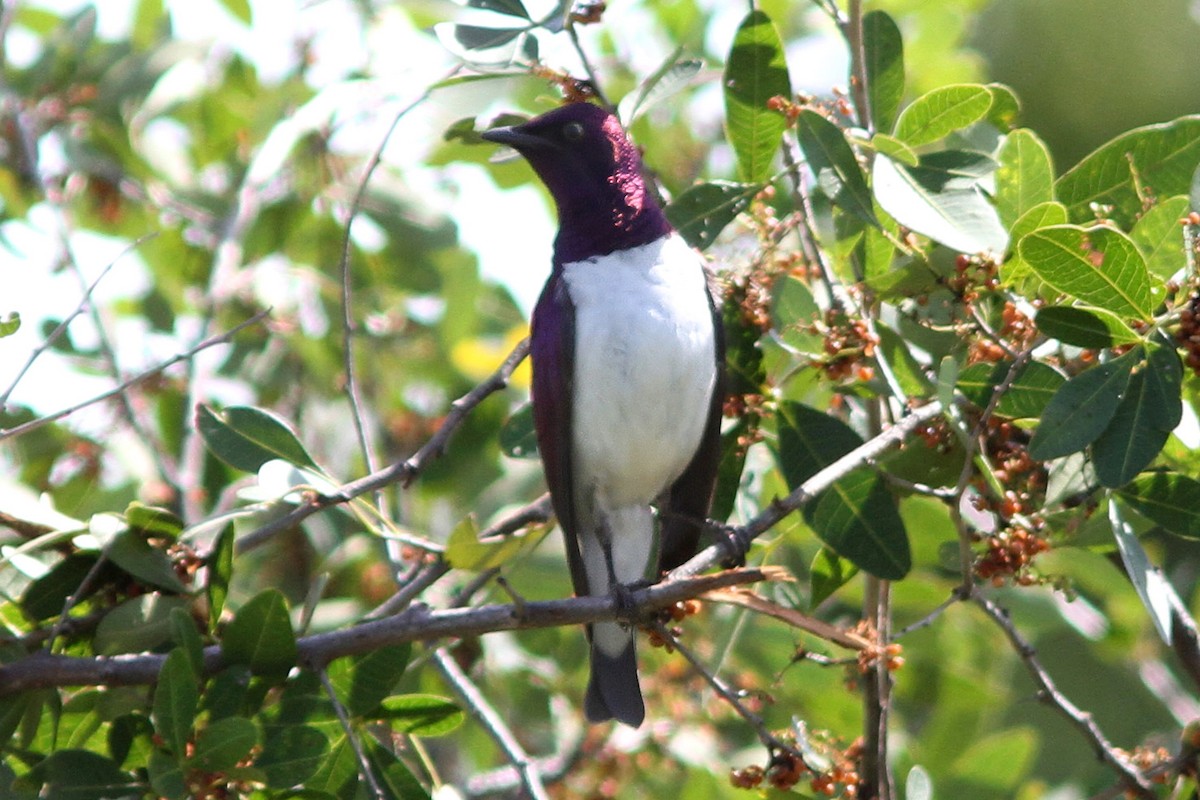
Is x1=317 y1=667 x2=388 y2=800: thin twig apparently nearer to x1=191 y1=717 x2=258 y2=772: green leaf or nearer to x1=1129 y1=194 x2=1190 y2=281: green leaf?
x1=191 y1=717 x2=258 y2=772: green leaf

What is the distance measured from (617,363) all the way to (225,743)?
169 cm

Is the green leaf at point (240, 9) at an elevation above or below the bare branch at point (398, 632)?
above

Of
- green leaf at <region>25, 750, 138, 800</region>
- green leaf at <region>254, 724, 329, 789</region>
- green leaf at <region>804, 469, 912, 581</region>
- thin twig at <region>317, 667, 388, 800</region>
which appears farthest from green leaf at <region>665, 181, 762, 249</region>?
green leaf at <region>25, 750, 138, 800</region>

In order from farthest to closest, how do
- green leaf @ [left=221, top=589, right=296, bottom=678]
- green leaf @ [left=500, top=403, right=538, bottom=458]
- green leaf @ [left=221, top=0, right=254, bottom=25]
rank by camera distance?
green leaf @ [left=221, top=0, right=254, bottom=25], green leaf @ [left=500, top=403, right=538, bottom=458], green leaf @ [left=221, top=589, right=296, bottom=678]

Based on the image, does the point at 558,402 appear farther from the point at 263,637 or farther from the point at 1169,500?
the point at 1169,500

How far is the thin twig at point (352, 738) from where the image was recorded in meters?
2.97

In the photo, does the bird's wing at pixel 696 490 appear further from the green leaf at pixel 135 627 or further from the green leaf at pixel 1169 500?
the green leaf at pixel 135 627

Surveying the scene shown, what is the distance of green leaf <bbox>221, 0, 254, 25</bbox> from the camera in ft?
19.4

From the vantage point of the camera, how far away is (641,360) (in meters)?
4.04

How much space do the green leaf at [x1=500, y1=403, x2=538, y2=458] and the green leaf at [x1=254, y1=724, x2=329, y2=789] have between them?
137 cm

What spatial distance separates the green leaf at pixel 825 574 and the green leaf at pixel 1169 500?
2.32 feet

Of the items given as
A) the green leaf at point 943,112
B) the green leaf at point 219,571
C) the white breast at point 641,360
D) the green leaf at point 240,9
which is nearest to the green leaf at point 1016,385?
the green leaf at point 943,112

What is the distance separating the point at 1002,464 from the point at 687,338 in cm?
102

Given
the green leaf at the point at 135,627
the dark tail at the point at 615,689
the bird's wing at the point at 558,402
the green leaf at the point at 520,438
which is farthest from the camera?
the green leaf at the point at 520,438
